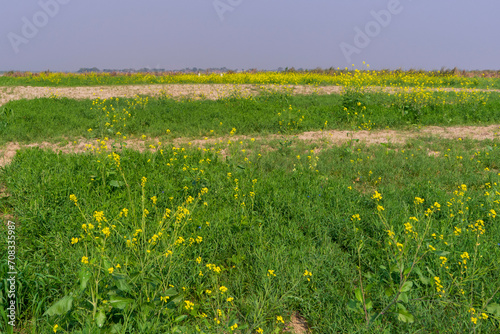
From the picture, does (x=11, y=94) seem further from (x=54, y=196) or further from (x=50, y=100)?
(x=54, y=196)

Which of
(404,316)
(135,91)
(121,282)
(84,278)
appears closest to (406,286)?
(404,316)

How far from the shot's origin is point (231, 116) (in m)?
9.79

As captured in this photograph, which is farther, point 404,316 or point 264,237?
point 264,237

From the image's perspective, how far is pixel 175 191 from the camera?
440 cm

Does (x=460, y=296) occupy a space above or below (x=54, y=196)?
below

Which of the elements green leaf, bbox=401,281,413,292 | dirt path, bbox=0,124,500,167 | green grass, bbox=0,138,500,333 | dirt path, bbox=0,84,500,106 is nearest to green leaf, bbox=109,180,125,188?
green grass, bbox=0,138,500,333

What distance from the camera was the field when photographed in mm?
2352

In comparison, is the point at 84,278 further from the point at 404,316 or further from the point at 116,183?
the point at 116,183

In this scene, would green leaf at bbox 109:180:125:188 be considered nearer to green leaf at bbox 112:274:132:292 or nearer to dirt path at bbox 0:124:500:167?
green leaf at bbox 112:274:132:292

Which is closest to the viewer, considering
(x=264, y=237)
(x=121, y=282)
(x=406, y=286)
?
(x=121, y=282)

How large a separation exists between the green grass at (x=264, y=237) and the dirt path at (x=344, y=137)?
1.75 m

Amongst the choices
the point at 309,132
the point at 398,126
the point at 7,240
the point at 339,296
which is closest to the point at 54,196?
the point at 7,240

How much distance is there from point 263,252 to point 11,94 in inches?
626

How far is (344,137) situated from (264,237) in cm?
549
